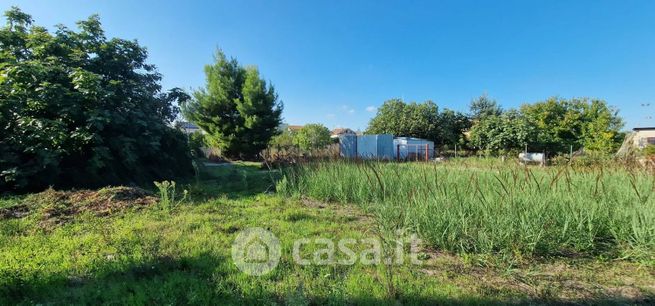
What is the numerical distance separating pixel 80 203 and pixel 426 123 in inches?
935

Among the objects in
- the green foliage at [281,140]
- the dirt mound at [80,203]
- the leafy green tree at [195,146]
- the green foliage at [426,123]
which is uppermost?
the green foliage at [426,123]

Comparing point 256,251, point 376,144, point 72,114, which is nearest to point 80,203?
point 72,114

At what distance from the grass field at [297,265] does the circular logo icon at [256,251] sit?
0.25 ft

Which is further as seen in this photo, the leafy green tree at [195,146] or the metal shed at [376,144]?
the metal shed at [376,144]

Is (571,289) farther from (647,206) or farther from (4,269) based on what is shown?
(4,269)

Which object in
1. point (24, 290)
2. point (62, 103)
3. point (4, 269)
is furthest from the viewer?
point (62, 103)

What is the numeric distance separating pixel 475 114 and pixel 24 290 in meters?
30.2

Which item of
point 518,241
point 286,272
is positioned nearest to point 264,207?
point 286,272

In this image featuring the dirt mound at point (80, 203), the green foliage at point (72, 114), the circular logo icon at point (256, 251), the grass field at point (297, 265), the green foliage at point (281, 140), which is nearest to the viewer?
the grass field at point (297, 265)

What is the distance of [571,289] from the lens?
217 centimetres

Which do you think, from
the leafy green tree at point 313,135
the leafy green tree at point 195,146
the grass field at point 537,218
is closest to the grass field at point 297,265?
the grass field at point 537,218

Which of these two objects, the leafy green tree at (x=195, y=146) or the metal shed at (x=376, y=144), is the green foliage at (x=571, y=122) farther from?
the leafy green tree at (x=195, y=146)

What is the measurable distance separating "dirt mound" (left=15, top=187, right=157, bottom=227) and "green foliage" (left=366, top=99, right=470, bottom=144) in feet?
74.6

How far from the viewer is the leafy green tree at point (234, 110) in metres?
17.4
